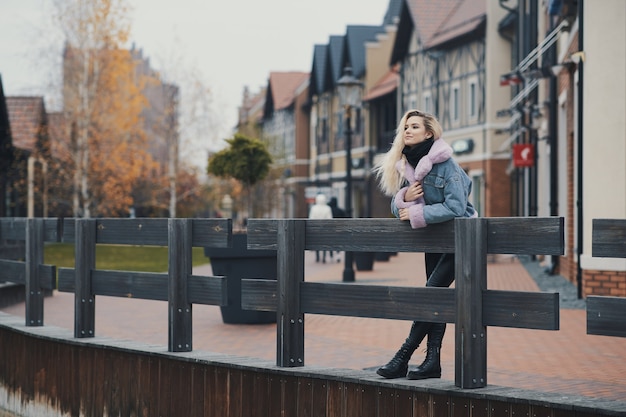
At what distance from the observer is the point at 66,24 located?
46469 millimetres

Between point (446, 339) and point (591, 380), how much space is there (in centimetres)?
308

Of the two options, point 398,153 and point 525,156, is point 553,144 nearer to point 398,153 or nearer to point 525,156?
point 525,156

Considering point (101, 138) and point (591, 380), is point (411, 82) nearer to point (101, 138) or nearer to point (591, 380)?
point (101, 138)

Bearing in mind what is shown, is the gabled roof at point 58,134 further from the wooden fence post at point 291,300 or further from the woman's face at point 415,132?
the woman's face at point 415,132

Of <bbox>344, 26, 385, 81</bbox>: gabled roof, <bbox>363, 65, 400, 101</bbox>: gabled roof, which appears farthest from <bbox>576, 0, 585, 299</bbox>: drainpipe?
<bbox>344, 26, 385, 81</bbox>: gabled roof

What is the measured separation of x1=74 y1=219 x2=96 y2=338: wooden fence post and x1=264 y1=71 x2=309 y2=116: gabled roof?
7271cm

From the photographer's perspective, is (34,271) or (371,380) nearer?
(371,380)

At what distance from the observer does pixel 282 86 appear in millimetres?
85438

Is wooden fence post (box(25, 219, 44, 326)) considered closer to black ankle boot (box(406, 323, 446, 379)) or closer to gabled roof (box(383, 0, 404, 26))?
black ankle boot (box(406, 323, 446, 379))

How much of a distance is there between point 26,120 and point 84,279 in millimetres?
42239

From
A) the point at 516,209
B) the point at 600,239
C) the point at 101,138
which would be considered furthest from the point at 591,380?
the point at 101,138

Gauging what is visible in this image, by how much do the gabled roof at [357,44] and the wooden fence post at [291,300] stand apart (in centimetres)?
5404

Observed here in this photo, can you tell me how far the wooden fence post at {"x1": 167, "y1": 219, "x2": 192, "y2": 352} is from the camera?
26.7 ft

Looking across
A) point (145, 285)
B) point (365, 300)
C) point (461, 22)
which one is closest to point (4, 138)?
point (461, 22)
